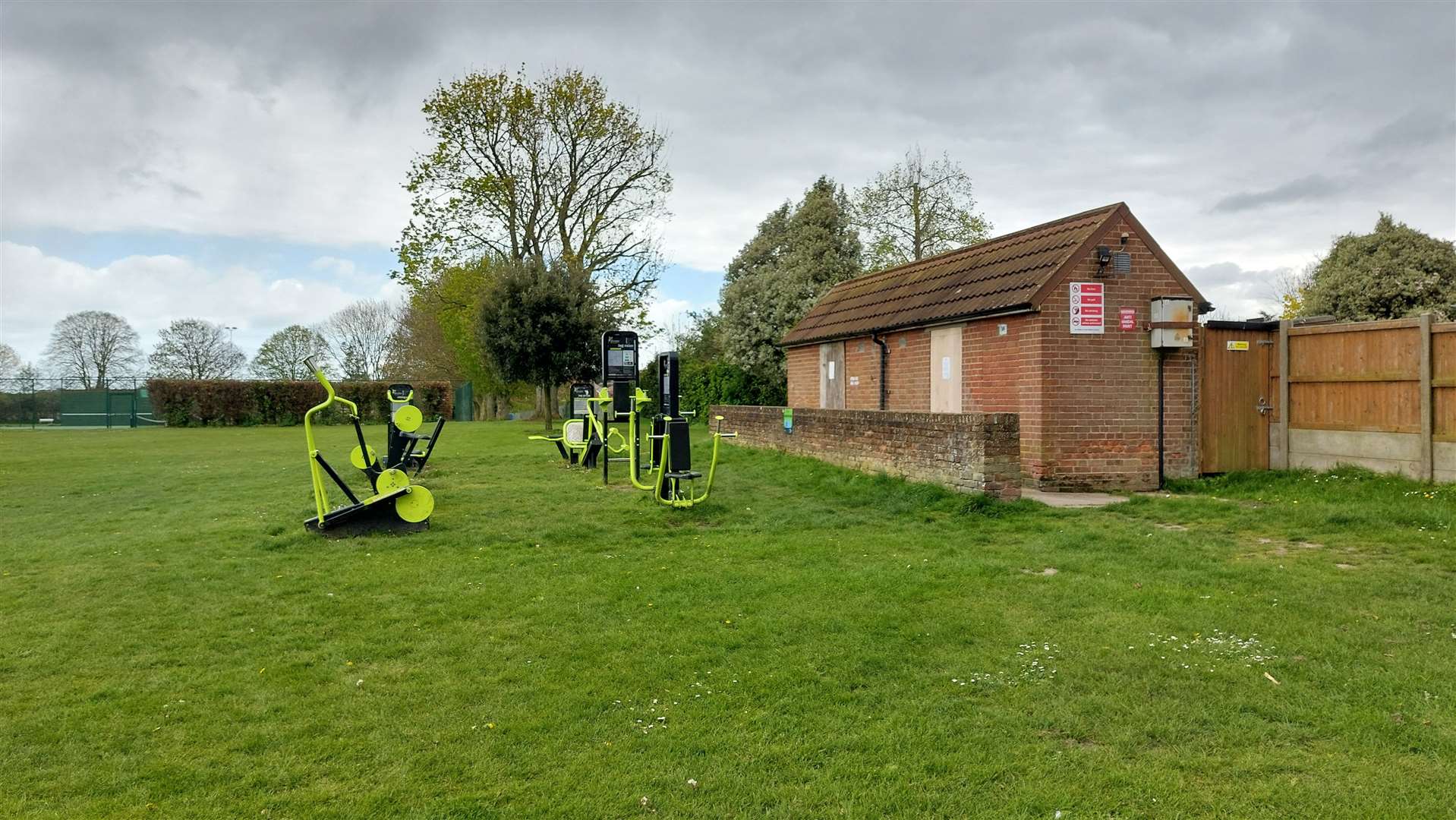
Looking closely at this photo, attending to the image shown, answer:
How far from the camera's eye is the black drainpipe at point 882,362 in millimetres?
14984

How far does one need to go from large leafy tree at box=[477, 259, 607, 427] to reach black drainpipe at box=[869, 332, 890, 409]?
12289 millimetres

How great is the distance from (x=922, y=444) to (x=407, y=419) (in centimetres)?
600

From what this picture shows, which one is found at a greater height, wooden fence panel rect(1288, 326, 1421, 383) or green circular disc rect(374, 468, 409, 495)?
wooden fence panel rect(1288, 326, 1421, 383)

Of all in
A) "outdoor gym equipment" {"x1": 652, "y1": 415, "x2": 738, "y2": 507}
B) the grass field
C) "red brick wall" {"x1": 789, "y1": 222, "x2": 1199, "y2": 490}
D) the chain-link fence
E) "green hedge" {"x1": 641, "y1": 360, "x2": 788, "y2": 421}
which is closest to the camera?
the grass field

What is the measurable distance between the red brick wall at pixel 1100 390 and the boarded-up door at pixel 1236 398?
0.21 metres

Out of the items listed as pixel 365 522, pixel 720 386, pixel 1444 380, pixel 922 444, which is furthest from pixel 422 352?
pixel 1444 380

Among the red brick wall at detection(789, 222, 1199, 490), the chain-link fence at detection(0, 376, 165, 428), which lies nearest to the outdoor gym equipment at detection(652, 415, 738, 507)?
the red brick wall at detection(789, 222, 1199, 490)

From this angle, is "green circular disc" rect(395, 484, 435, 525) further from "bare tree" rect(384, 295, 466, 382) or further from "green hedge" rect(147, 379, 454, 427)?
"bare tree" rect(384, 295, 466, 382)

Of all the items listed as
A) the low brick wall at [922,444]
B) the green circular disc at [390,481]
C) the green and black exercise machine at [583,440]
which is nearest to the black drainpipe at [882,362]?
the low brick wall at [922,444]

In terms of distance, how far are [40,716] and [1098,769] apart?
14.5 feet

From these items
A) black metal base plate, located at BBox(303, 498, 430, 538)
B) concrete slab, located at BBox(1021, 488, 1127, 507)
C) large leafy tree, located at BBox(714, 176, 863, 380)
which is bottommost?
concrete slab, located at BBox(1021, 488, 1127, 507)

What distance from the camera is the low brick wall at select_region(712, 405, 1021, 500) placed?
9.95 meters

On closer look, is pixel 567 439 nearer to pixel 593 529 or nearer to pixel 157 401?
pixel 593 529

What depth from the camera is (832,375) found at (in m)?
17.3
